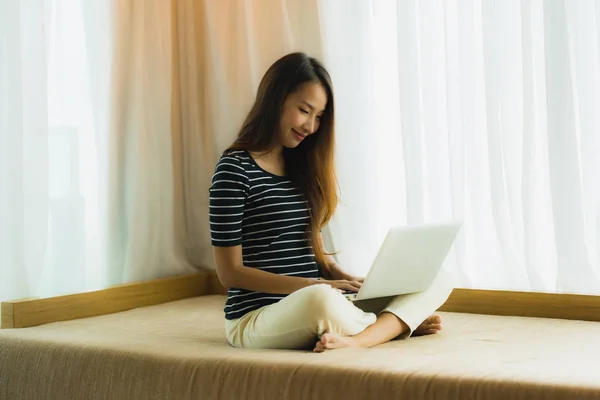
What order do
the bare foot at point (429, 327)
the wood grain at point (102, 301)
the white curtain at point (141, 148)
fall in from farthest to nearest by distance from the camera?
the white curtain at point (141, 148)
the wood grain at point (102, 301)
the bare foot at point (429, 327)

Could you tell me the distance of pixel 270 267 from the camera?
2047mm

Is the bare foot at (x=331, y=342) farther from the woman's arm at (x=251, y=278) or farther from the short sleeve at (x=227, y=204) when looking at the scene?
the short sleeve at (x=227, y=204)

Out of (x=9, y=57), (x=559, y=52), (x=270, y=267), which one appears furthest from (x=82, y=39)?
(x=559, y=52)

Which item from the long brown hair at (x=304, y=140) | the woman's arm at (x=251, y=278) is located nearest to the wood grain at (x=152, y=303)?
the long brown hair at (x=304, y=140)

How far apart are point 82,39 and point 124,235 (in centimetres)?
63

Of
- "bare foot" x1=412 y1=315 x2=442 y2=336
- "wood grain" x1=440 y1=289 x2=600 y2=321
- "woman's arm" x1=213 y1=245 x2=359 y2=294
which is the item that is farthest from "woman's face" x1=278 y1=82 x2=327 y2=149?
"wood grain" x1=440 y1=289 x2=600 y2=321

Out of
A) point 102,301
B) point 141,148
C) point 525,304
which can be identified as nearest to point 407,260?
point 525,304

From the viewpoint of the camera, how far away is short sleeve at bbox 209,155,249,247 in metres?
1.96

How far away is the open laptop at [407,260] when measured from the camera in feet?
6.07

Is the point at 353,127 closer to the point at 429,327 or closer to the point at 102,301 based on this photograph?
the point at 429,327

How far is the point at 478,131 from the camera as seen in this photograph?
2449mm

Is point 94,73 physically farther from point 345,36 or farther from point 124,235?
point 345,36

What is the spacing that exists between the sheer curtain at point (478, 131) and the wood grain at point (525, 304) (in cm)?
3

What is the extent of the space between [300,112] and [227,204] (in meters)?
0.32
